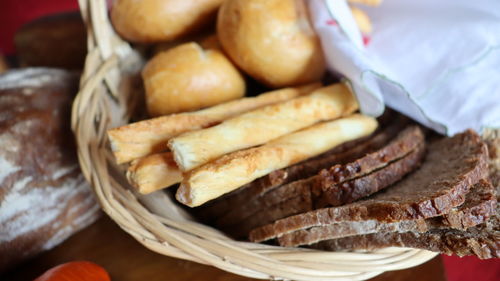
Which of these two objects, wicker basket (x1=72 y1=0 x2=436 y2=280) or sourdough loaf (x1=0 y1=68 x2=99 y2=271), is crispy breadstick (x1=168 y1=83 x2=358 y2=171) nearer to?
wicker basket (x1=72 y1=0 x2=436 y2=280)

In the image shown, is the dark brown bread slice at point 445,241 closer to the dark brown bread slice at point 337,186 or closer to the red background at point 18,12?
the dark brown bread slice at point 337,186

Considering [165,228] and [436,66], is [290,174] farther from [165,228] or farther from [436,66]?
[436,66]

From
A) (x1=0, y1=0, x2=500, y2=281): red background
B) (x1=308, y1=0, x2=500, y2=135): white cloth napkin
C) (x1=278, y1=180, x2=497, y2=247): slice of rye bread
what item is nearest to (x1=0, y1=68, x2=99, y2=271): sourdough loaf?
(x1=278, y1=180, x2=497, y2=247): slice of rye bread

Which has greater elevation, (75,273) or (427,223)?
(427,223)

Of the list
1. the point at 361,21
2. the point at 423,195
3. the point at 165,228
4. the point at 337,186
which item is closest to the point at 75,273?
the point at 165,228

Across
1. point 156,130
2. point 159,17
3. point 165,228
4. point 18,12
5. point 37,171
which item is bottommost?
point 18,12

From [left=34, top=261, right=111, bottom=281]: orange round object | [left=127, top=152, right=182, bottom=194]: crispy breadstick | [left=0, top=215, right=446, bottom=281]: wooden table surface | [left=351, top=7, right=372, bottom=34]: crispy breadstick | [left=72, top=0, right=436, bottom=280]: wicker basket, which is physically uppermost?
[left=351, top=7, right=372, bottom=34]: crispy breadstick

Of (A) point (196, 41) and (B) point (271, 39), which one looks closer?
(B) point (271, 39)

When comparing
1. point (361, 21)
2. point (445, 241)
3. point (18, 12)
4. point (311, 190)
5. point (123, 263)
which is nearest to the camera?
point (445, 241)
